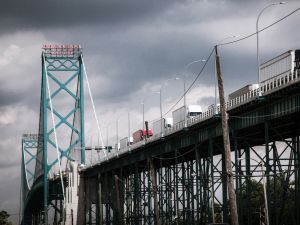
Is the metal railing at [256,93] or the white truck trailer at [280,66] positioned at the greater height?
the white truck trailer at [280,66]

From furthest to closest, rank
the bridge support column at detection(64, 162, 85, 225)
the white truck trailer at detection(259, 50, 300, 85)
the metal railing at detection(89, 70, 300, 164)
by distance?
the bridge support column at detection(64, 162, 85, 225), the white truck trailer at detection(259, 50, 300, 85), the metal railing at detection(89, 70, 300, 164)

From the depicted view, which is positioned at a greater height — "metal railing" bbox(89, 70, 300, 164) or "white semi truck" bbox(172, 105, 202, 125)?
"white semi truck" bbox(172, 105, 202, 125)

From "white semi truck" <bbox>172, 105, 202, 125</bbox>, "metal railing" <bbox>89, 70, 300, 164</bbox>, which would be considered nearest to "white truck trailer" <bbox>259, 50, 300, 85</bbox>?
"metal railing" <bbox>89, 70, 300, 164</bbox>

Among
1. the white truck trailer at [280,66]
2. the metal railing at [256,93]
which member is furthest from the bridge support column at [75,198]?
the white truck trailer at [280,66]

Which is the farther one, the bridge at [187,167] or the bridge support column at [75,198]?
the bridge support column at [75,198]

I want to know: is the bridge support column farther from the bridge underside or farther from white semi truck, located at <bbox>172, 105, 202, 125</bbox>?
white semi truck, located at <bbox>172, 105, 202, 125</bbox>

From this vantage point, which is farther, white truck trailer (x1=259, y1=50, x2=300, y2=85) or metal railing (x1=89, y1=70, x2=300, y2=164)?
white truck trailer (x1=259, y1=50, x2=300, y2=85)

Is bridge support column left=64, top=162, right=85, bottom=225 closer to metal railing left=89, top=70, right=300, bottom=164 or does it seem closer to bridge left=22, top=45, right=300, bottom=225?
bridge left=22, top=45, right=300, bottom=225

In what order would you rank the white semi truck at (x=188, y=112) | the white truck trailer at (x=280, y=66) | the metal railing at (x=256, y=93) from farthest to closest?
the white semi truck at (x=188, y=112) → the white truck trailer at (x=280, y=66) → the metal railing at (x=256, y=93)

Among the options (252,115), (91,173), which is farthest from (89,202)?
(252,115)

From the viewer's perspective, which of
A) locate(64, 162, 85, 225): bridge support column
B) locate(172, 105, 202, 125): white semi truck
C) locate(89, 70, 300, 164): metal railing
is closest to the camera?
locate(89, 70, 300, 164): metal railing

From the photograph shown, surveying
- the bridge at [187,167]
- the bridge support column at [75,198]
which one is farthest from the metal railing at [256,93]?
the bridge support column at [75,198]

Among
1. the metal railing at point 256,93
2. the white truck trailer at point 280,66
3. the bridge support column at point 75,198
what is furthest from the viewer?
the bridge support column at point 75,198

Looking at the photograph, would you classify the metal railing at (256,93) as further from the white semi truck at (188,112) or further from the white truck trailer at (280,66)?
the white semi truck at (188,112)
